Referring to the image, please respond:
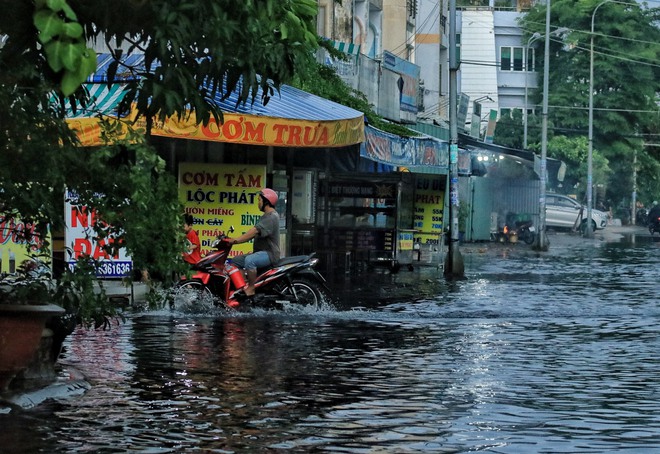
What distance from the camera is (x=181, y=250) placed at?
11.5 m

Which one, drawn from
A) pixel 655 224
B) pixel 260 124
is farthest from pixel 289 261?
pixel 655 224

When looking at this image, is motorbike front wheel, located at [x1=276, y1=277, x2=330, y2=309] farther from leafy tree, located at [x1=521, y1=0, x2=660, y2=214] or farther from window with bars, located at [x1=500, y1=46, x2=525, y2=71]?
window with bars, located at [x1=500, y1=46, x2=525, y2=71]

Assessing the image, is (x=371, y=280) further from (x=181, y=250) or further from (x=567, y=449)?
(x=567, y=449)

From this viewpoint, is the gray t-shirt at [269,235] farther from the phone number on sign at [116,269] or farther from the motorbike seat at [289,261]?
the phone number on sign at [116,269]

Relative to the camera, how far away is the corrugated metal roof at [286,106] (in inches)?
945

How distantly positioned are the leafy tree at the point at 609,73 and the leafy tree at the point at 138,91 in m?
72.4

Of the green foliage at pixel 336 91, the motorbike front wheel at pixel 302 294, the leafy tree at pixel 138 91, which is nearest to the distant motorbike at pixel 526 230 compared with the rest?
the green foliage at pixel 336 91

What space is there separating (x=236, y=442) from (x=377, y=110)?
34618 mm

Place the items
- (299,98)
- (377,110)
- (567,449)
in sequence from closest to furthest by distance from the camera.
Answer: (567,449)
(299,98)
(377,110)

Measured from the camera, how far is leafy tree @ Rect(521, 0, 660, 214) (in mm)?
83500

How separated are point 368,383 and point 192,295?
321 inches

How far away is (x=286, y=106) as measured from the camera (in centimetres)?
2642

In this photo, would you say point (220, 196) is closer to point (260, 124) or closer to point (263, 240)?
point (260, 124)

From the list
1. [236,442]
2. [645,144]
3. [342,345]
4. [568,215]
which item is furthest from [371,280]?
[645,144]
